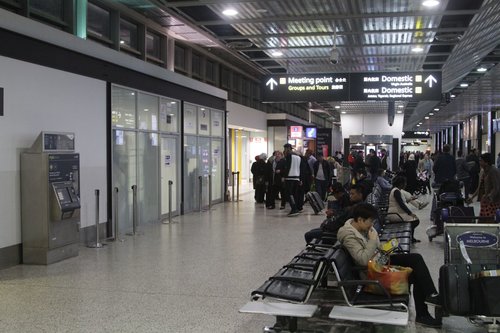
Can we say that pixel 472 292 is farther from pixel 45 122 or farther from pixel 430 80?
pixel 430 80

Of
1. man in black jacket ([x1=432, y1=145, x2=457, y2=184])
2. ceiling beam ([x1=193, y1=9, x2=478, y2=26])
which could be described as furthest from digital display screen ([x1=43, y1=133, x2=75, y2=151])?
man in black jacket ([x1=432, y1=145, x2=457, y2=184])

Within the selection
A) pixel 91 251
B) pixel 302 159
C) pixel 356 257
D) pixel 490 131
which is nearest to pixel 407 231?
pixel 356 257

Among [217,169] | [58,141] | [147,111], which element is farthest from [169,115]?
[58,141]

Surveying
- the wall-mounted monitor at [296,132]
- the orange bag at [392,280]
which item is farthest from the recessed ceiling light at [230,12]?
the wall-mounted monitor at [296,132]

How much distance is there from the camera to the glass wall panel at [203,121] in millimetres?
14355

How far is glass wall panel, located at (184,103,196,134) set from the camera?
13.3 m

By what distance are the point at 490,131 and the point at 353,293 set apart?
26.1 meters

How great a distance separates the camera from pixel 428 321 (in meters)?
4.71

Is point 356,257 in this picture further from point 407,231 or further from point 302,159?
point 302,159

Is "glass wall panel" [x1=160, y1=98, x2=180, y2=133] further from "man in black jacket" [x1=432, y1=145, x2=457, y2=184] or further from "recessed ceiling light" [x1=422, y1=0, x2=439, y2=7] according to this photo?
"man in black jacket" [x1=432, y1=145, x2=457, y2=184]

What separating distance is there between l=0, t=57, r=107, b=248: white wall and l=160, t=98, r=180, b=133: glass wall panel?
262cm

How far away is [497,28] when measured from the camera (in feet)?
34.6

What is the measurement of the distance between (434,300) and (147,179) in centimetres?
785

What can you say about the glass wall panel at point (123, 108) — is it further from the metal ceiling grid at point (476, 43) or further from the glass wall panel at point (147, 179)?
the metal ceiling grid at point (476, 43)
